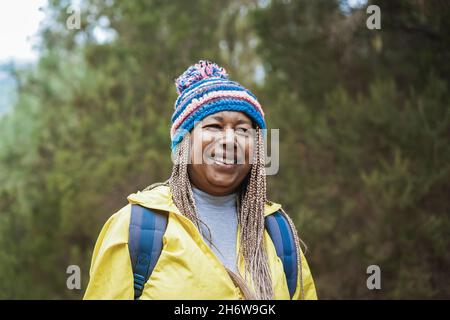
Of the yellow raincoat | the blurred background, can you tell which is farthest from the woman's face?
the blurred background

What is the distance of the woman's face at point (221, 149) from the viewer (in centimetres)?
203

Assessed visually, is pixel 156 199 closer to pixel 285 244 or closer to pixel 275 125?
pixel 285 244

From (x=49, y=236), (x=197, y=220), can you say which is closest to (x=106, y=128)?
(x=49, y=236)

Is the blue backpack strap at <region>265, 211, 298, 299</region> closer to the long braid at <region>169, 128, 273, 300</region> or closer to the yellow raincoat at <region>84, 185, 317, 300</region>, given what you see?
the long braid at <region>169, 128, 273, 300</region>

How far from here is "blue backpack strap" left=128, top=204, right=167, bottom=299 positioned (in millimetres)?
1818

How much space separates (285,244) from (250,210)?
19cm

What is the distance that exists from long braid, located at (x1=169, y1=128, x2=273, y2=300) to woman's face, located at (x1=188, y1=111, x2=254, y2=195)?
0.22 feet

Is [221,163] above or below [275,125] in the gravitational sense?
below

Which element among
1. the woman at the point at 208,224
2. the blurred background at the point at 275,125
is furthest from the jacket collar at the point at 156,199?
the blurred background at the point at 275,125

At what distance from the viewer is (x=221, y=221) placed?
2102 mm

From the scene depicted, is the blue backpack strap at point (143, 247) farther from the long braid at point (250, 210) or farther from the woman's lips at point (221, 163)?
the woman's lips at point (221, 163)

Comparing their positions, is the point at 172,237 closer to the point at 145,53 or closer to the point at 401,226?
the point at 401,226

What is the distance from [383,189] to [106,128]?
3259 millimetres

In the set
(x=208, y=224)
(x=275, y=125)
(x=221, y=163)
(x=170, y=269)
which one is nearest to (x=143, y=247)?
(x=170, y=269)
